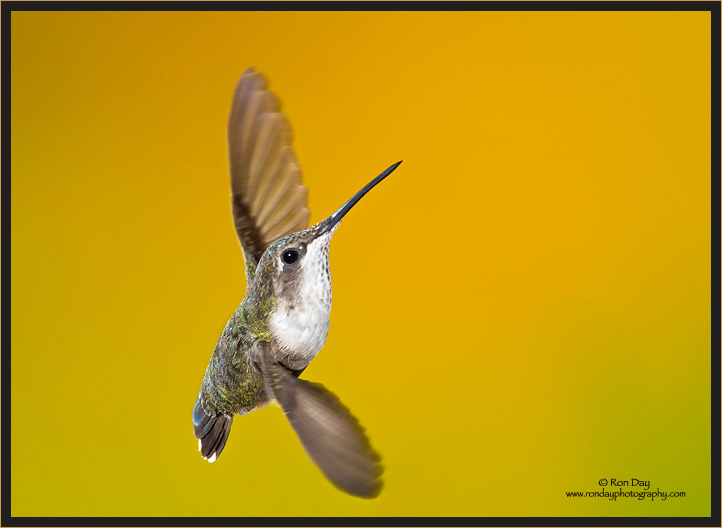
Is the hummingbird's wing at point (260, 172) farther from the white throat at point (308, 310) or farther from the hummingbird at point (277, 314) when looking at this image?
the white throat at point (308, 310)

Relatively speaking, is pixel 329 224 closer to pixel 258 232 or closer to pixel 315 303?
pixel 315 303

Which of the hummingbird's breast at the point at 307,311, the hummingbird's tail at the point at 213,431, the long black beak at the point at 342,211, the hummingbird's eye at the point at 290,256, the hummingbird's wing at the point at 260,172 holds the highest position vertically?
the hummingbird's wing at the point at 260,172

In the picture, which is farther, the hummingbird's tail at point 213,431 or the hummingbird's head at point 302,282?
the hummingbird's tail at point 213,431

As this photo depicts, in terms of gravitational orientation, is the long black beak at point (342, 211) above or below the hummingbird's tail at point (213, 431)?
above

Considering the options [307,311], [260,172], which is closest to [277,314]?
[307,311]

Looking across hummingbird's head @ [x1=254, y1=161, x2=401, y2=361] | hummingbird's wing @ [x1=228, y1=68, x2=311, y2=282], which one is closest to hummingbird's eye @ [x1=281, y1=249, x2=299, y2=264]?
hummingbird's head @ [x1=254, y1=161, x2=401, y2=361]

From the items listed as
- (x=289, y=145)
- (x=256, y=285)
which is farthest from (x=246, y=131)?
(x=256, y=285)

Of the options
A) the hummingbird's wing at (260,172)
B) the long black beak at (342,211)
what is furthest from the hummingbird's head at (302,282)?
the hummingbird's wing at (260,172)

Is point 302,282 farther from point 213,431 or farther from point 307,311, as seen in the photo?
point 213,431
